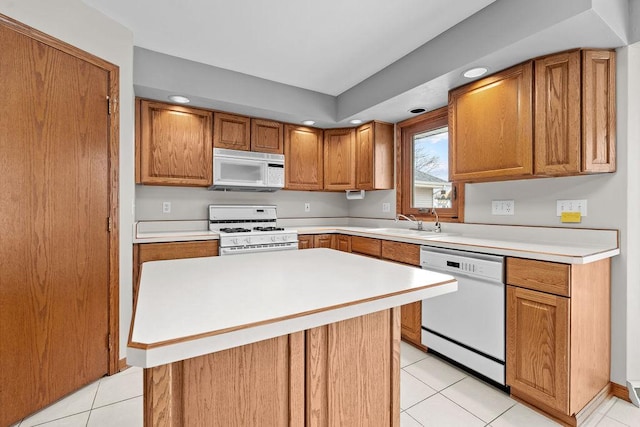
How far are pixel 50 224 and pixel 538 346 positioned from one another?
9.30ft

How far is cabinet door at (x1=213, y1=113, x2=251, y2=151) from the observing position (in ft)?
10.3

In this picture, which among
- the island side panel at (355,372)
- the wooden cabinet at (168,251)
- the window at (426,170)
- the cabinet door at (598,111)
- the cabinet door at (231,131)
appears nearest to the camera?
the island side panel at (355,372)

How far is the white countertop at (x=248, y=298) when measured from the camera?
623mm

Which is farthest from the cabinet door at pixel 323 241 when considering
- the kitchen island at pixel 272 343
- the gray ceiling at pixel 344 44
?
the kitchen island at pixel 272 343

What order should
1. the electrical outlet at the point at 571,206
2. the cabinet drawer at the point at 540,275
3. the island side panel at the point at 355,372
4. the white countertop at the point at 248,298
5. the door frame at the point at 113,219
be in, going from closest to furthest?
1. the white countertop at the point at 248,298
2. the island side panel at the point at 355,372
3. the cabinet drawer at the point at 540,275
4. the electrical outlet at the point at 571,206
5. the door frame at the point at 113,219

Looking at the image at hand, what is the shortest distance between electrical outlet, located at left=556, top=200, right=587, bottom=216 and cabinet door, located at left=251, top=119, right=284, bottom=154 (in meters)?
2.63

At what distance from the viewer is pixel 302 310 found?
0.77 metres

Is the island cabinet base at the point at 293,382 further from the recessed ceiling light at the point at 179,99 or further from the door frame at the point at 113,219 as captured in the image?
the recessed ceiling light at the point at 179,99

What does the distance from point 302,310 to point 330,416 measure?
46cm

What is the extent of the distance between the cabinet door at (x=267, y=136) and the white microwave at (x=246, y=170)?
0.29ft

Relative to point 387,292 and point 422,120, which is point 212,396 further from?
point 422,120

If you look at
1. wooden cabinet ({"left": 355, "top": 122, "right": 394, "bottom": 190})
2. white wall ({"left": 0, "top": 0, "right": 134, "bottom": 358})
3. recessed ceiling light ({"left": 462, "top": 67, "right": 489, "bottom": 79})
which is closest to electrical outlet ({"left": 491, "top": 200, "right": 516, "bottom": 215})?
recessed ceiling light ({"left": 462, "top": 67, "right": 489, "bottom": 79})

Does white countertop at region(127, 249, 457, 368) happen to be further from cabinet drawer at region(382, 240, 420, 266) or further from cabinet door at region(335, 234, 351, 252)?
cabinet door at region(335, 234, 351, 252)

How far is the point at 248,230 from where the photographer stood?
3.33 metres
